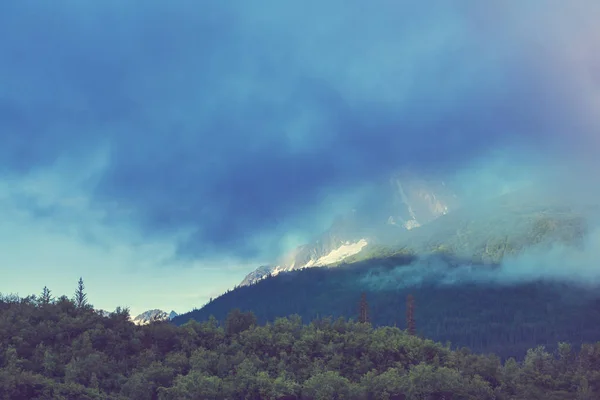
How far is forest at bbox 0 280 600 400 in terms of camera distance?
81875 millimetres

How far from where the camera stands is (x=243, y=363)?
87500mm

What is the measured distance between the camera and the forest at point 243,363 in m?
81.9

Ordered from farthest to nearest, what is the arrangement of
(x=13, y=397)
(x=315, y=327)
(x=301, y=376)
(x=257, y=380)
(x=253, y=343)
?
(x=315, y=327) → (x=253, y=343) → (x=301, y=376) → (x=257, y=380) → (x=13, y=397)

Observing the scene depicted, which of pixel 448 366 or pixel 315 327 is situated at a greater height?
pixel 315 327

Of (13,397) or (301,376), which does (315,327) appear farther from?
(13,397)

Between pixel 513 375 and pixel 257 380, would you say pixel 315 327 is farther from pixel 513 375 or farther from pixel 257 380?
pixel 513 375

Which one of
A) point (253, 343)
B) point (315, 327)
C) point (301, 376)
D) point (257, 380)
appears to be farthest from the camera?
point (315, 327)

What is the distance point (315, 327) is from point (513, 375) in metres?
28.9

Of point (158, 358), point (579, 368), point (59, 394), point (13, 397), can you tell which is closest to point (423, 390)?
point (579, 368)

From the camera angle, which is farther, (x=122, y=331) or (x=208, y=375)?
(x=122, y=331)

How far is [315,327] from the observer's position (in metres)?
104

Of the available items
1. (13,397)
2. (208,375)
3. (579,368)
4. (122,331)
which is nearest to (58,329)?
(122,331)

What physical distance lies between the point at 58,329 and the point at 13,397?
1609 cm

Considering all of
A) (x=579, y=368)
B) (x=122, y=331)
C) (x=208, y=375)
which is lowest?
(x=579, y=368)
